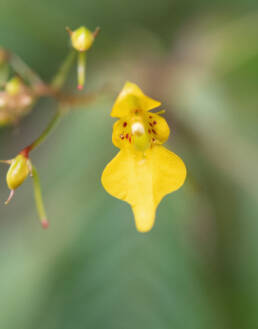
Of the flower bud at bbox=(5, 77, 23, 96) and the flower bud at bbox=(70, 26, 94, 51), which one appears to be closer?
the flower bud at bbox=(70, 26, 94, 51)

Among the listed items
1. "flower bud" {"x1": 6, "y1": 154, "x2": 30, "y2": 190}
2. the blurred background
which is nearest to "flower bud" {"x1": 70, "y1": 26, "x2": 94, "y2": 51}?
"flower bud" {"x1": 6, "y1": 154, "x2": 30, "y2": 190}

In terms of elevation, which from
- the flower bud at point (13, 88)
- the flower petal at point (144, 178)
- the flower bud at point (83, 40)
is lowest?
the flower petal at point (144, 178)

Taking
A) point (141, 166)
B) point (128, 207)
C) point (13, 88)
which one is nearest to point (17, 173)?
point (141, 166)

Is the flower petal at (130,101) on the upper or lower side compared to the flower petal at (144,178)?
upper

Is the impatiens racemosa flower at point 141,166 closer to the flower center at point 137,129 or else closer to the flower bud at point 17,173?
the flower center at point 137,129

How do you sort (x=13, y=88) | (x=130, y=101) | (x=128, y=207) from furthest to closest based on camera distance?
(x=128, y=207)
(x=13, y=88)
(x=130, y=101)

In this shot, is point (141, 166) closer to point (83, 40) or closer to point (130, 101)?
point (130, 101)

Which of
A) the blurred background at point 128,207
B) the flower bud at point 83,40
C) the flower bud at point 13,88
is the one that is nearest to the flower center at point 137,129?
the flower bud at point 83,40

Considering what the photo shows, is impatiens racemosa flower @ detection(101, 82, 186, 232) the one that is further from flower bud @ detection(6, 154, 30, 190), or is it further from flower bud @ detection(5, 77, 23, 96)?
flower bud @ detection(5, 77, 23, 96)
